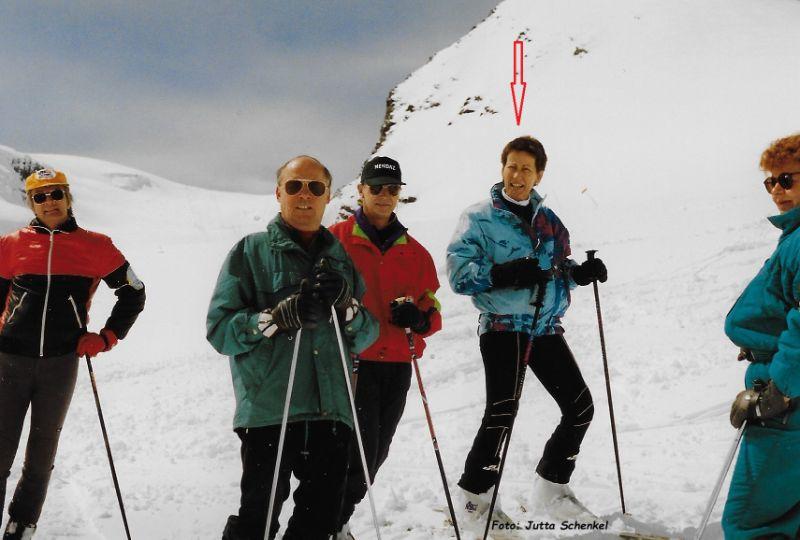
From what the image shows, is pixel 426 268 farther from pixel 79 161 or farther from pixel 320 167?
pixel 79 161

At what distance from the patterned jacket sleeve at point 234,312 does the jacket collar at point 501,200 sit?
191cm

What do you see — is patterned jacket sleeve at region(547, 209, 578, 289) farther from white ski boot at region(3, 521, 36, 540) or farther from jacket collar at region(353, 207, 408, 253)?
white ski boot at region(3, 521, 36, 540)

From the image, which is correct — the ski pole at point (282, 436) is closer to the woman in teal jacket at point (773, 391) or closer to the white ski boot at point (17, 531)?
the woman in teal jacket at point (773, 391)

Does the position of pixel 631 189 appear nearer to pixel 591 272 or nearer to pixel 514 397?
pixel 591 272

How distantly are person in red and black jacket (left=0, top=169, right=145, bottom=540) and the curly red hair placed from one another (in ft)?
12.7

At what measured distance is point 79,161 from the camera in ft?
587

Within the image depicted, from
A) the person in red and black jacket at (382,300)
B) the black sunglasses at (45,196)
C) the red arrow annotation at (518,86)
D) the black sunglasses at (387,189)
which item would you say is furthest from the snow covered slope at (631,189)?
the black sunglasses at (45,196)

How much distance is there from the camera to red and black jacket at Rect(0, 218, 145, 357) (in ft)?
13.1

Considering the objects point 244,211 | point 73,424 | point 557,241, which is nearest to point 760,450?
point 557,241

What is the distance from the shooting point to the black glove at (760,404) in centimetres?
264

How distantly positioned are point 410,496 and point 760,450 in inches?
114

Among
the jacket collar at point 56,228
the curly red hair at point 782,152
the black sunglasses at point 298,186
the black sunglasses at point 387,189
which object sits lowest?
the jacket collar at point 56,228

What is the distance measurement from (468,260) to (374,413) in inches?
44.6

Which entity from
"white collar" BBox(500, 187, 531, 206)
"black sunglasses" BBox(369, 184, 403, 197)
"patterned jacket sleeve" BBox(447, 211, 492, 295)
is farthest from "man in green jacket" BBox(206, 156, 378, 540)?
"white collar" BBox(500, 187, 531, 206)
